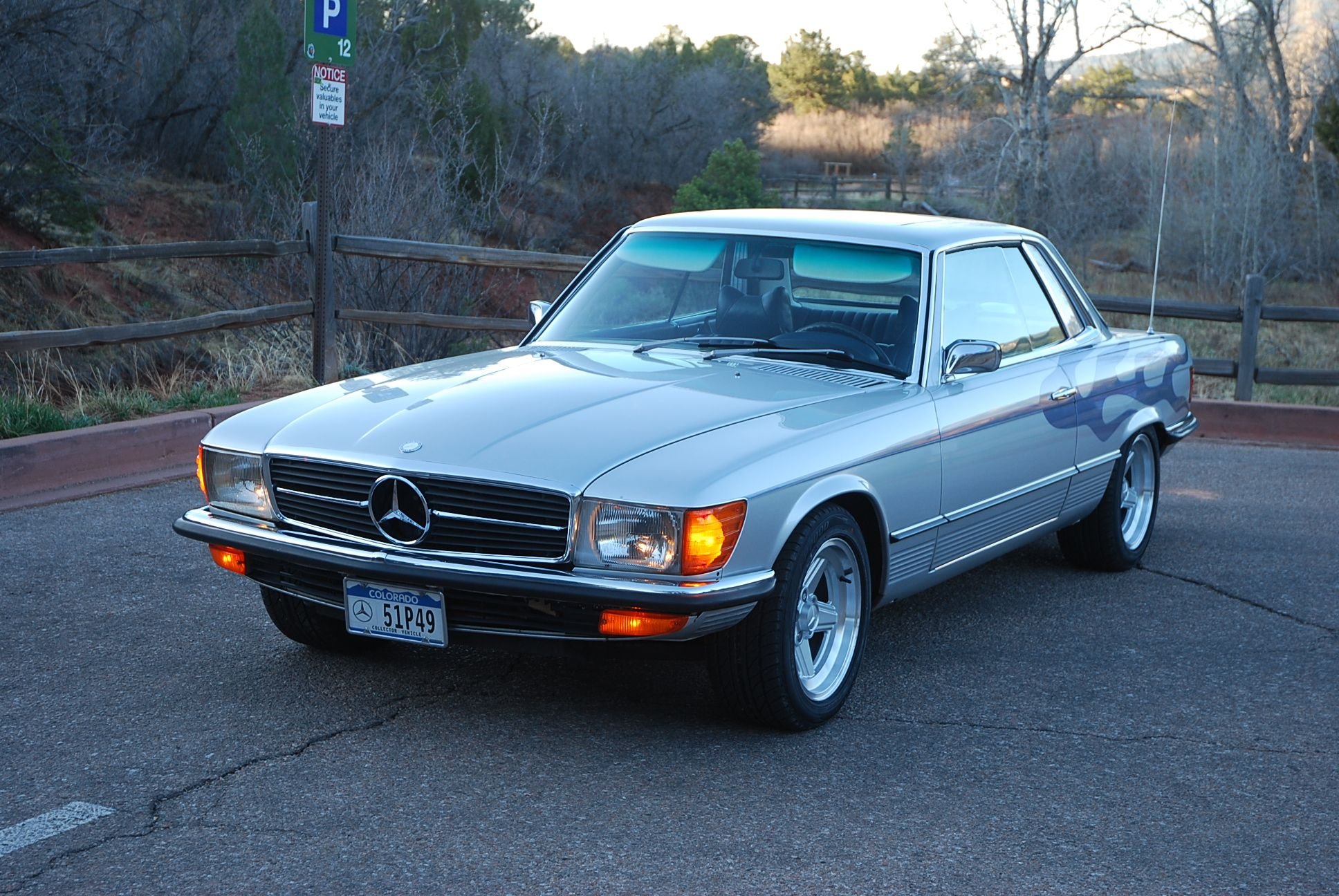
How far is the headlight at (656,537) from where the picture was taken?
3799 millimetres

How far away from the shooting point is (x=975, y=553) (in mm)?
5258

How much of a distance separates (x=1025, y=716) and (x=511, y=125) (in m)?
33.4

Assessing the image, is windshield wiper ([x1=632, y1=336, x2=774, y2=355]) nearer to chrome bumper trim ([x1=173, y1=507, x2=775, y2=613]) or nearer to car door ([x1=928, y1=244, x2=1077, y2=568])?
car door ([x1=928, y1=244, x2=1077, y2=568])

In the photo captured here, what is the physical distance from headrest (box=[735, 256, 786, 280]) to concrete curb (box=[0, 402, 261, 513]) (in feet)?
13.1

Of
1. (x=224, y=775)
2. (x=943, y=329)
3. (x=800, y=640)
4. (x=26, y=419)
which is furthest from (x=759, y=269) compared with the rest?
(x=26, y=419)

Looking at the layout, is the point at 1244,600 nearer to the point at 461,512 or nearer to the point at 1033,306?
the point at 1033,306

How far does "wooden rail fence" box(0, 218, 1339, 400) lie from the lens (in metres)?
8.66

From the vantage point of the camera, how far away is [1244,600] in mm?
6215

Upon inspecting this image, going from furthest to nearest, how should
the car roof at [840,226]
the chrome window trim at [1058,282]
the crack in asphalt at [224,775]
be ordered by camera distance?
the chrome window trim at [1058,282] < the car roof at [840,226] < the crack in asphalt at [224,775]

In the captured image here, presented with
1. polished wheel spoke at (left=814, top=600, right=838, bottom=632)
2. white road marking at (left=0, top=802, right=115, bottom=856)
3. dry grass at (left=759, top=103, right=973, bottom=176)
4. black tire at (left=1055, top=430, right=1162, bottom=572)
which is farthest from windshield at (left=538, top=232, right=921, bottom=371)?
dry grass at (left=759, top=103, right=973, bottom=176)

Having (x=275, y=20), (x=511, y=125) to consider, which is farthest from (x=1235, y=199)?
(x=275, y=20)

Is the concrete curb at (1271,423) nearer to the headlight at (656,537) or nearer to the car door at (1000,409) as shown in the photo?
the car door at (1000,409)

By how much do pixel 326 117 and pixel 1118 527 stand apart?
588cm

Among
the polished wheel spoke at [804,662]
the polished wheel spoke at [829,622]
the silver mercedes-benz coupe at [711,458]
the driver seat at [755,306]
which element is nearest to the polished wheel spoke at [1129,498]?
the silver mercedes-benz coupe at [711,458]
